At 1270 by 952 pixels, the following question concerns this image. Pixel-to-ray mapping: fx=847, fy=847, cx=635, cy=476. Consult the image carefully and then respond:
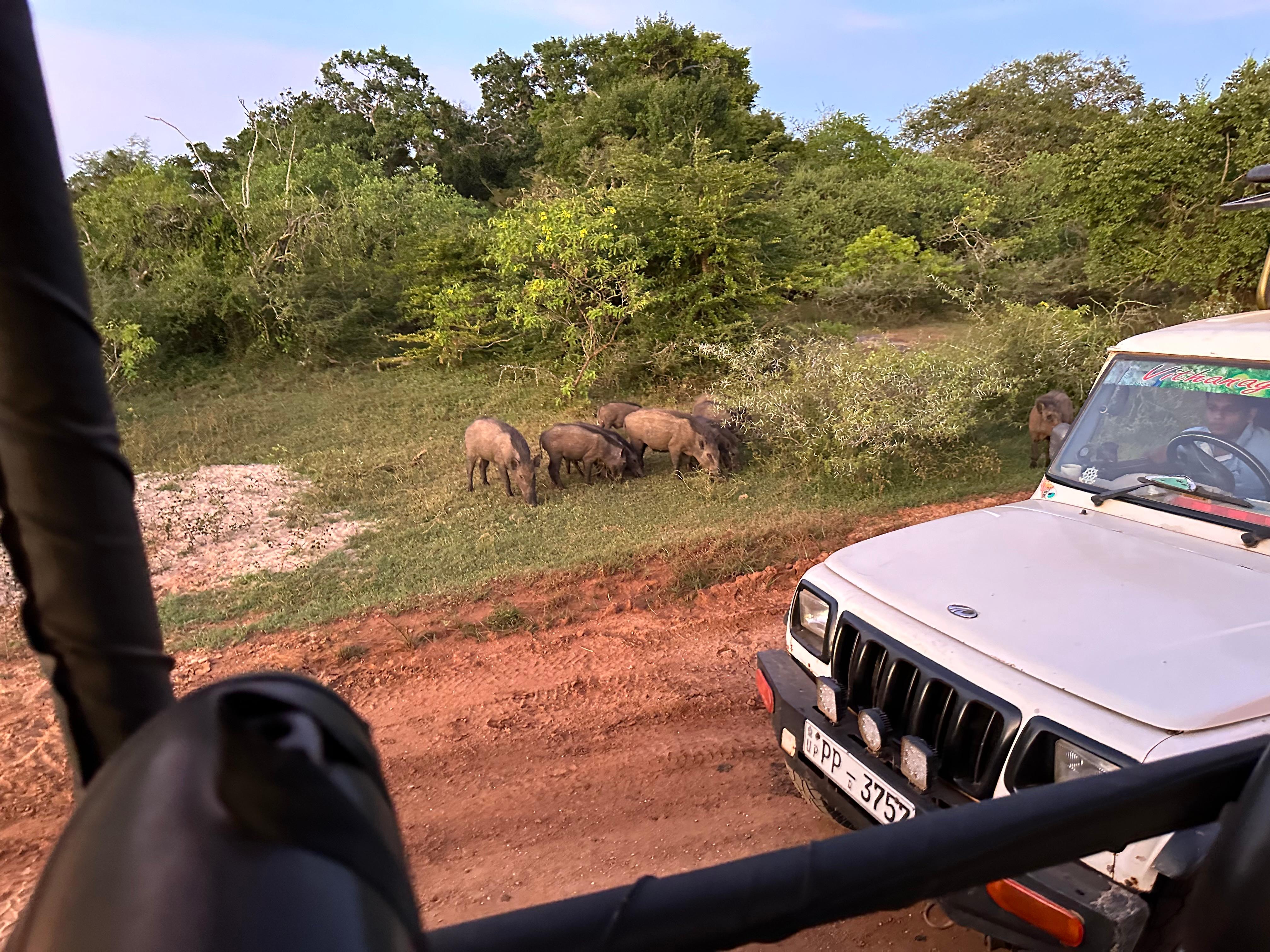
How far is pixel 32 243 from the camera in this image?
514mm

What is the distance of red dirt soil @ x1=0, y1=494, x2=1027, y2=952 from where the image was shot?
3367mm

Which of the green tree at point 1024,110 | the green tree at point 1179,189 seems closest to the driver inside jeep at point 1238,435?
the green tree at point 1179,189

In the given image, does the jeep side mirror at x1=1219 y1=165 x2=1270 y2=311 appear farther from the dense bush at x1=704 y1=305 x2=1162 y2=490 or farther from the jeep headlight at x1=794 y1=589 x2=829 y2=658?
the dense bush at x1=704 y1=305 x2=1162 y2=490

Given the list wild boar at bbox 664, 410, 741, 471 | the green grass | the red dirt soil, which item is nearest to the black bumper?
the red dirt soil

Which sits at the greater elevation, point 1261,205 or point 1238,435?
point 1261,205

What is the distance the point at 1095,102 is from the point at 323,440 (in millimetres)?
29708

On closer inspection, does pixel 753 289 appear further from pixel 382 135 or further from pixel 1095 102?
pixel 1095 102

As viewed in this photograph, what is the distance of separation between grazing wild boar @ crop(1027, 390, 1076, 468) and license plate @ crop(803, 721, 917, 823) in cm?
763

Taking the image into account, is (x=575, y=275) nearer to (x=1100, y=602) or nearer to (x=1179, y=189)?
(x=1179, y=189)

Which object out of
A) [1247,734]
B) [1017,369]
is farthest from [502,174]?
[1247,734]

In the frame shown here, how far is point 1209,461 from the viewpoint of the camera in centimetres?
319

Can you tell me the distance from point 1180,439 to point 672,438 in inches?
273

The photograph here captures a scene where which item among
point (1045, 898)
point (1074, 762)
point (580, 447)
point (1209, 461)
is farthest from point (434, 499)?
point (1045, 898)

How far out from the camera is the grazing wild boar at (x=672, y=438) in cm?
968
